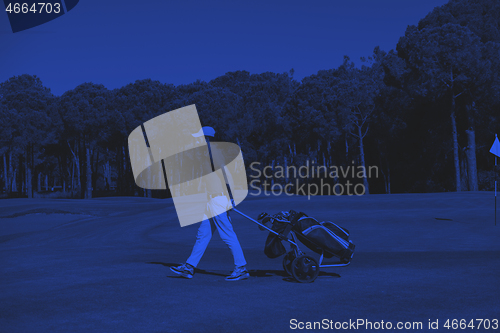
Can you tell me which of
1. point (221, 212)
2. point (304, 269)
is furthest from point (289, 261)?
point (221, 212)

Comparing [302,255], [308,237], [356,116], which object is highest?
[356,116]

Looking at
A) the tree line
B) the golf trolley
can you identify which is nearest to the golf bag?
the golf trolley

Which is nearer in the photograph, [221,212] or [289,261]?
[221,212]

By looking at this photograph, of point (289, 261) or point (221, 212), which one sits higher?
point (221, 212)

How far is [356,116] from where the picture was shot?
5791 centimetres

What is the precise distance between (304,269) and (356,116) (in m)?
52.1

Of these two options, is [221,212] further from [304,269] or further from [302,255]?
[304,269]

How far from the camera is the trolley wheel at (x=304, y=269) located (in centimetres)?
748

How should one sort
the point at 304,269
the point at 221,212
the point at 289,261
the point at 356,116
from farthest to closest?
the point at 356,116 < the point at 289,261 < the point at 221,212 < the point at 304,269

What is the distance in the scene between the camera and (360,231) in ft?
51.3

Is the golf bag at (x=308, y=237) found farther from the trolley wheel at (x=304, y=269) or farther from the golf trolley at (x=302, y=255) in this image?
the trolley wheel at (x=304, y=269)

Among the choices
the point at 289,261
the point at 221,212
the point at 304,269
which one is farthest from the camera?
the point at 289,261

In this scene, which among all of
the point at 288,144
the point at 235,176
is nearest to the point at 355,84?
the point at 288,144

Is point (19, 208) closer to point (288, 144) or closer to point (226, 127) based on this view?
point (226, 127)
